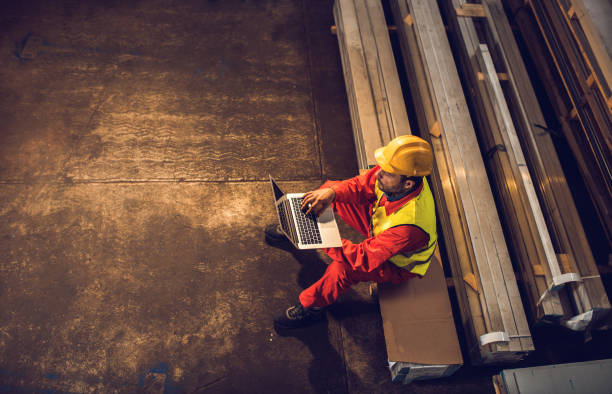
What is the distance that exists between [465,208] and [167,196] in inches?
124

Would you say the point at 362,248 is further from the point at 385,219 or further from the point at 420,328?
the point at 420,328

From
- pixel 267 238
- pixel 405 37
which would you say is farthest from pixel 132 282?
pixel 405 37

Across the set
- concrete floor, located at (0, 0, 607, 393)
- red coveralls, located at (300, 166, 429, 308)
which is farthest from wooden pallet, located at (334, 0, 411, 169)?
red coveralls, located at (300, 166, 429, 308)

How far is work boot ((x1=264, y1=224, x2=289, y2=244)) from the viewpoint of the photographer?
12.6 feet

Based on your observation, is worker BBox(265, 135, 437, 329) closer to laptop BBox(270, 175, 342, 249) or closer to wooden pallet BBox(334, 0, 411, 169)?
laptop BBox(270, 175, 342, 249)

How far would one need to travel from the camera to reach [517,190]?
3.45 meters

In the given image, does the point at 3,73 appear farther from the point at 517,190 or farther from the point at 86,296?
the point at 517,190

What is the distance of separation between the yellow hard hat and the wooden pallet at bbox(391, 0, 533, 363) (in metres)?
1.09

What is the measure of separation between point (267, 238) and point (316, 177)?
3.27ft

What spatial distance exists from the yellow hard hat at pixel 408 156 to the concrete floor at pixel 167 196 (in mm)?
1697

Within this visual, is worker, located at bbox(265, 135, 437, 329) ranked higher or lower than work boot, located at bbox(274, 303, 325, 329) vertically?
higher

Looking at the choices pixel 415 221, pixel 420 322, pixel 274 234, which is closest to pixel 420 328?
pixel 420 322

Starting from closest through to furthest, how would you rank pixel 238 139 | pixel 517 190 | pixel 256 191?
pixel 517 190
pixel 256 191
pixel 238 139

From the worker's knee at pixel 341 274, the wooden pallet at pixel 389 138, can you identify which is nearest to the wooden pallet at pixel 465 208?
the wooden pallet at pixel 389 138
